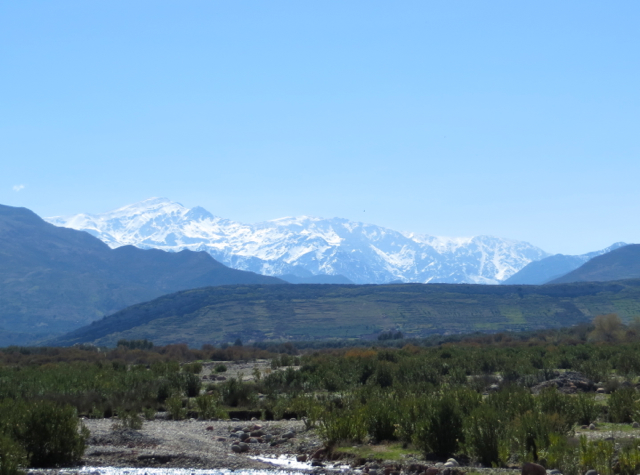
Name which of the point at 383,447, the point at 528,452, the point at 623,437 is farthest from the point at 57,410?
the point at 623,437

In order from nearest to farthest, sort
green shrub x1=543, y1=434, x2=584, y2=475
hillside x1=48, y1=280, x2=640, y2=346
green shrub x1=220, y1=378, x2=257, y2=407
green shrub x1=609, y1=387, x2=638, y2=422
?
green shrub x1=543, y1=434, x2=584, y2=475 → green shrub x1=609, y1=387, x2=638, y2=422 → green shrub x1=220, y1=378, x2=257, y2=407 → hillside x1=48, y1=280, x2=640, y2=346

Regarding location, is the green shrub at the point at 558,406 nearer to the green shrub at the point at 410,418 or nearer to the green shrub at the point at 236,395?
the green shrub at the point at 410,418

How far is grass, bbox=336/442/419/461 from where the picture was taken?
17.0 meters

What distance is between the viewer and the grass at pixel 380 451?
17.0 m

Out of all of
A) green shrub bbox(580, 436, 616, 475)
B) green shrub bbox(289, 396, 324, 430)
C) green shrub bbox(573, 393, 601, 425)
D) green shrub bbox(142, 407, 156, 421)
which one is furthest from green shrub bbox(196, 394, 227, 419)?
green shrub bbox(580, 436, 616, 475)

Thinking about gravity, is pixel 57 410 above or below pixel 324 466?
above

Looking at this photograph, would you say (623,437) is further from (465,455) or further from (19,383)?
(19,383)

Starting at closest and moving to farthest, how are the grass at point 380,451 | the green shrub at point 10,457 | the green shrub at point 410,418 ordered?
the green shrub at point 10,457, the grass at point 380,451, the green shrub at point 410,418

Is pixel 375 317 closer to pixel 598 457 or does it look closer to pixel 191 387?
pixel 191 387

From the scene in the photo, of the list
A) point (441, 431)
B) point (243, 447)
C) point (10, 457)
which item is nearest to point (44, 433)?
point (10, 457)

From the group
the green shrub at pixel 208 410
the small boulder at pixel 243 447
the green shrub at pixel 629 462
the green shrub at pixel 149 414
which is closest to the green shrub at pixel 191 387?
the green shrub at pixel 208 410

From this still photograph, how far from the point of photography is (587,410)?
1962 centimetres

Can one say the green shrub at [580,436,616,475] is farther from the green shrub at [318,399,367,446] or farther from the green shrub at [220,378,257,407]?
the green shrub at [220,378,257,407]

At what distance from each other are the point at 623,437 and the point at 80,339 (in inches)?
7528
